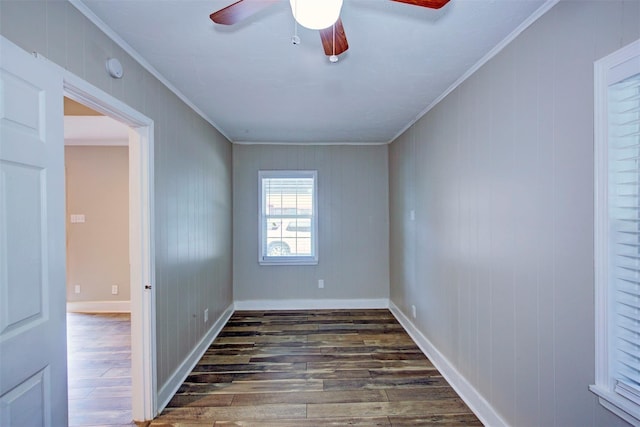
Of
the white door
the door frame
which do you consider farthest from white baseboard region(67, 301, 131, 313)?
the white door

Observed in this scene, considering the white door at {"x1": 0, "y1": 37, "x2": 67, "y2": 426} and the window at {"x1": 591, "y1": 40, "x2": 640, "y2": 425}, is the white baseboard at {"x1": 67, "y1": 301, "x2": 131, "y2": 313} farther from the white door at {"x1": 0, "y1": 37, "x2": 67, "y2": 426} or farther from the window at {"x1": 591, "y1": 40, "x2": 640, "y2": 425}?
the window at {"x1": 591, "y1": 40, "x2": 640, "y2": 425}

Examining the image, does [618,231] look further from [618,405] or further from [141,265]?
[141,265]

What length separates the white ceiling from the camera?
1448 millimetres

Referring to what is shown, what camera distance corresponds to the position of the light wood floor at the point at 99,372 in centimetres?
206

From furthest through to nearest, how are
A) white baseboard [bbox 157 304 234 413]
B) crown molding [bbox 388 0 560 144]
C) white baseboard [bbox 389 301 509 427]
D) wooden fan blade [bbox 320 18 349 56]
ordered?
white baseboard [bbox 157 304 234 413] → white baseboard [bbox 389 301 509 427] → crown molding [bbox 388 0 560 144] → wooden fan blade [bbox 320 18 349 56]

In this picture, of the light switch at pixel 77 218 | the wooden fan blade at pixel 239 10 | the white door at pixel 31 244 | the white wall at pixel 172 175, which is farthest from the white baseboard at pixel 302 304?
the wooden fan blade at pixel 239 10

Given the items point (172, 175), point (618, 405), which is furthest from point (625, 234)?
point (172, 175)

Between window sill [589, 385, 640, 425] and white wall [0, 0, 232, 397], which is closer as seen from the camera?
window sill [589, 385, 640, 425]

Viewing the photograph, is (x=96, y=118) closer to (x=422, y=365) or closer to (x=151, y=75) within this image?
(x=151, y=75)

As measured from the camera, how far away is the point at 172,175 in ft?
7.73

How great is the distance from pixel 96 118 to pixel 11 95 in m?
2.67

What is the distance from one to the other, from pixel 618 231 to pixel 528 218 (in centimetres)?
45

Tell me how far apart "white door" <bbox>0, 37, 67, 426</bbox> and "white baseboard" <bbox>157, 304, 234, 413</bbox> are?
1.06 metres

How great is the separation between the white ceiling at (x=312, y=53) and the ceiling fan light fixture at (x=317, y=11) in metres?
0.51
